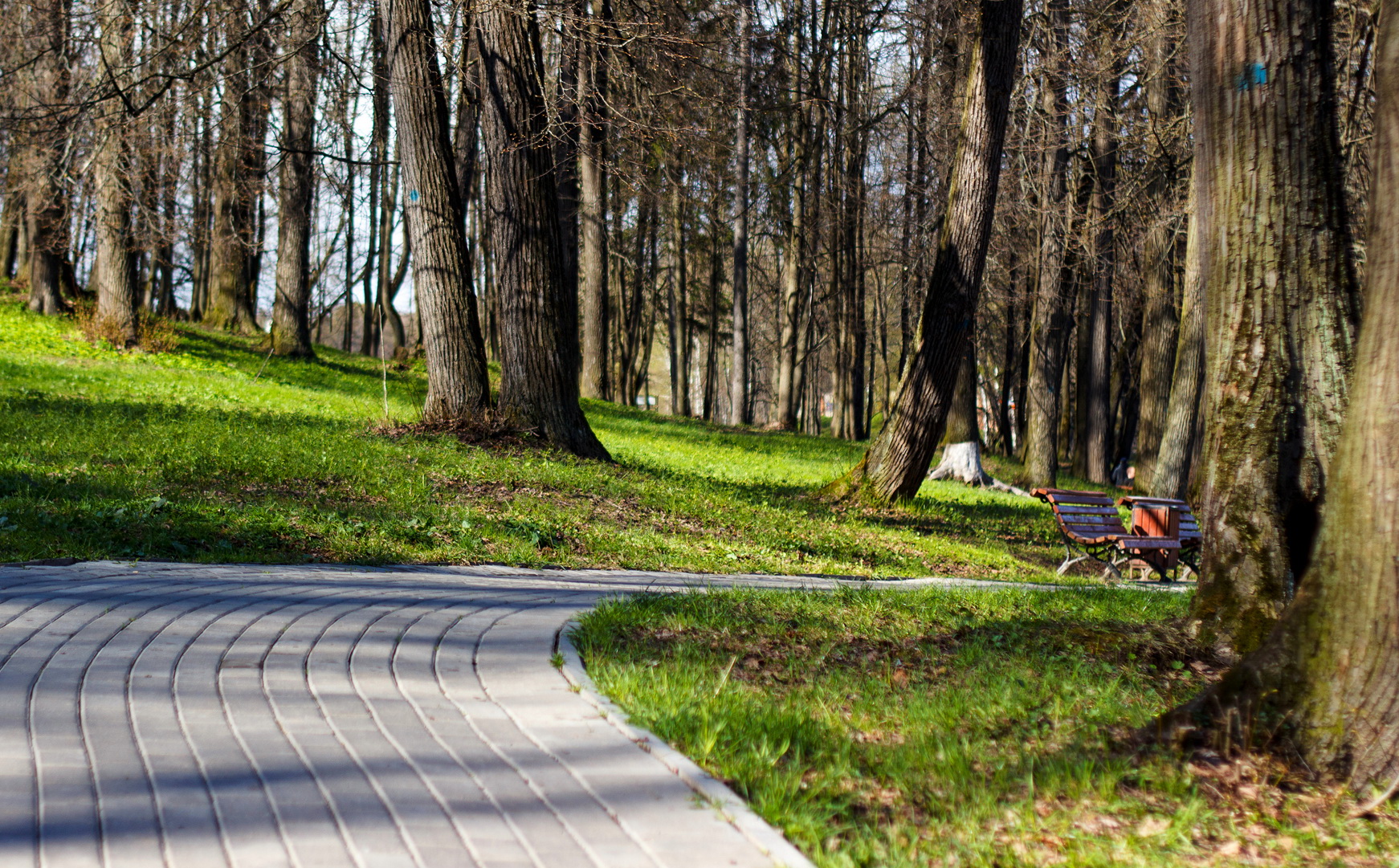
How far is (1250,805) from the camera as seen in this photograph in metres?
3.62

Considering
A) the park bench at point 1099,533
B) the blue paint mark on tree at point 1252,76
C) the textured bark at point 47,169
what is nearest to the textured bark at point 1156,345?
the park bench at point 1099,533

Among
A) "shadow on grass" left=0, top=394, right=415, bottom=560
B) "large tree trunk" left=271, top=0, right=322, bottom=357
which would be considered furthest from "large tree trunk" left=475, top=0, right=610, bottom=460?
"large tree trunk" left=271, top=0, right=322, bottom=357

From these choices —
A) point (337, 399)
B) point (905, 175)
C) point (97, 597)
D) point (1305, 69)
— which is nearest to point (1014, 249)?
point (905, 175)

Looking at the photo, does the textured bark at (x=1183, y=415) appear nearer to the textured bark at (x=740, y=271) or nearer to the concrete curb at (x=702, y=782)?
the textured bark at (x=740, y=271)

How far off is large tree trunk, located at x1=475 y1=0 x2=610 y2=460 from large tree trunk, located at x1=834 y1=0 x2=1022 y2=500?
4.12 metres

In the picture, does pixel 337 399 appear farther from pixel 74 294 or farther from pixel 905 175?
pixel 905 175

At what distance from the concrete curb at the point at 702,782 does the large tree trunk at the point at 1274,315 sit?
→ 308cm

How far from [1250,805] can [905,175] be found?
2401cm

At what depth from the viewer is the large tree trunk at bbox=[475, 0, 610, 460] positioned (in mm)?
12336

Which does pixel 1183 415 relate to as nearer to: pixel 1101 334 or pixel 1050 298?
pixel 1050 298

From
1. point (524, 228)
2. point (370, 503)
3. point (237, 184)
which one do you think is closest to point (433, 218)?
point (524, 228)

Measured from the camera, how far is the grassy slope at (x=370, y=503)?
802 centimetres

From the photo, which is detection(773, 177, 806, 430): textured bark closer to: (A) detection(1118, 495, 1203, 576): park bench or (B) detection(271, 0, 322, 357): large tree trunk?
(B) detection(271, 0, 322, 357): large tree trunk

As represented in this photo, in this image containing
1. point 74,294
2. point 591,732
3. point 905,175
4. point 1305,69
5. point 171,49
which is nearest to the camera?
point 591,732
